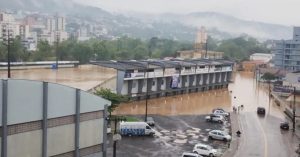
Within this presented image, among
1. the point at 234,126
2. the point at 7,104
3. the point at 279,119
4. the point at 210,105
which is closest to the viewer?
the point at 7,104

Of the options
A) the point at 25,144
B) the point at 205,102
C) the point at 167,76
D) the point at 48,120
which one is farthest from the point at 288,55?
the point at 25,144

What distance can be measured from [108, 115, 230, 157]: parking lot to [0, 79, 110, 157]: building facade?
4780 millimetres

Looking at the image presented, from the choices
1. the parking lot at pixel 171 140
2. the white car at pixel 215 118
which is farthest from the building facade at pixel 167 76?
the white car at pixel 215 118

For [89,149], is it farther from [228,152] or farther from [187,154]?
[228,152]

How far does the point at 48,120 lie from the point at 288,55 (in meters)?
47.2

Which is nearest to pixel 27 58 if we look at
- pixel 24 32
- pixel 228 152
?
pixel 228 152

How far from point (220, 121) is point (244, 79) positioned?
84.2ft

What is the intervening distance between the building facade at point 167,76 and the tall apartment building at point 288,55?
17.0 meters

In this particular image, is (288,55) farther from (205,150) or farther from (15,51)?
(205,150)

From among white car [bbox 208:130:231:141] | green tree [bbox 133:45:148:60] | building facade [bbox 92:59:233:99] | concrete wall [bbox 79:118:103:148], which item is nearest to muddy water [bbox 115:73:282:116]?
building facade [bbox 92:59:233:99]

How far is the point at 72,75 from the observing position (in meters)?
26.2

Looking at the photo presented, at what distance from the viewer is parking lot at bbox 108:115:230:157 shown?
15.7 m

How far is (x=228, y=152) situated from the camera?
16125mm

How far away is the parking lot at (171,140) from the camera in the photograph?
15680mm
